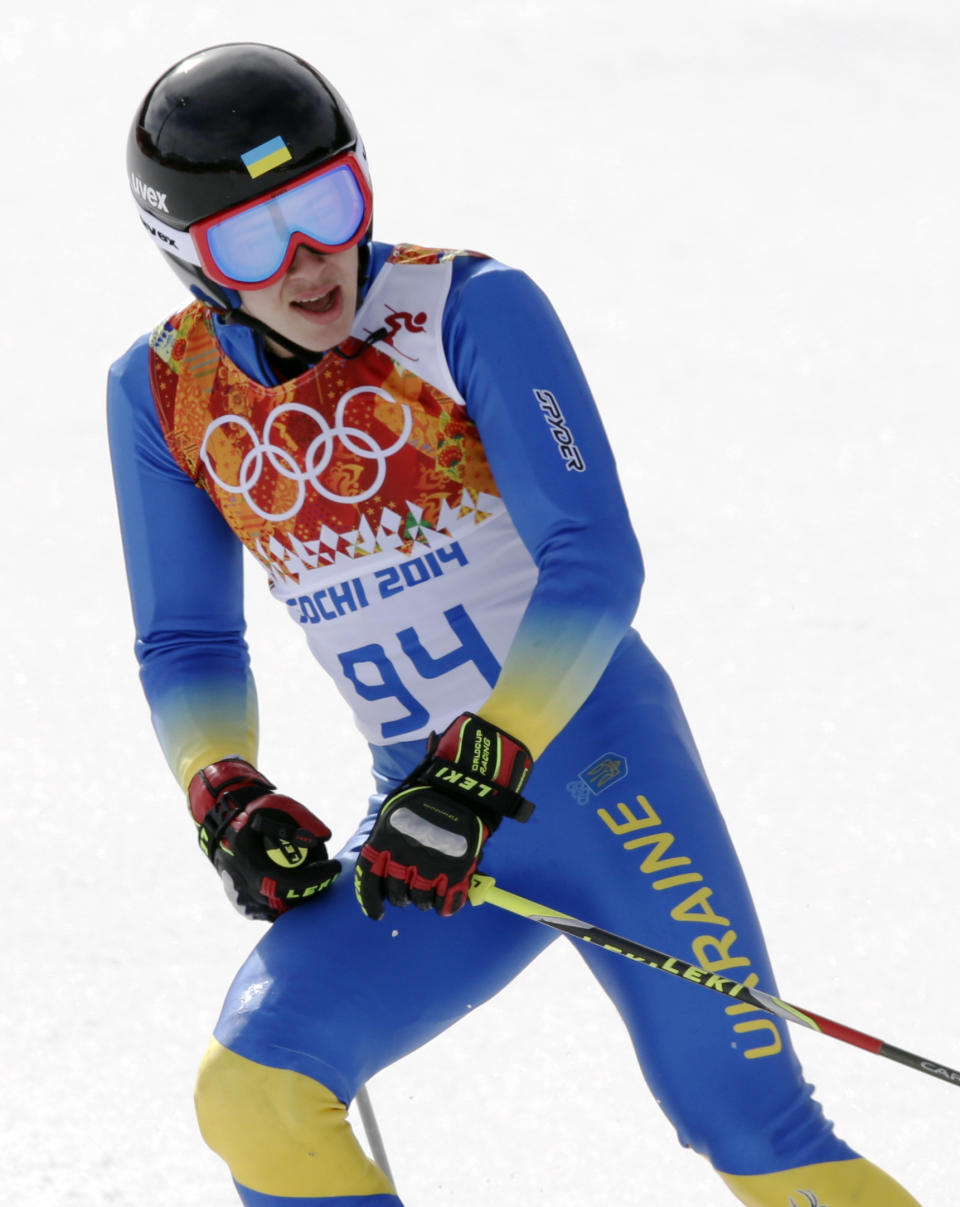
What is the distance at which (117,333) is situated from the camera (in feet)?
25.3

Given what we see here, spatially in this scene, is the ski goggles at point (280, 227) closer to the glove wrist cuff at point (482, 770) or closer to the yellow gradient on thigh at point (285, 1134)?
the glove wrist cuff at point (482, 770)

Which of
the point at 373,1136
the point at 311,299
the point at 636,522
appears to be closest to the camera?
the point at 311,299

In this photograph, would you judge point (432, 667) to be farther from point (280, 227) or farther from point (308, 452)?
point (280, 227)

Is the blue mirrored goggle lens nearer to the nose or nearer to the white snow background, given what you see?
the nose

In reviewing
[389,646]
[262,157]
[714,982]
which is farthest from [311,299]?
[714,982]

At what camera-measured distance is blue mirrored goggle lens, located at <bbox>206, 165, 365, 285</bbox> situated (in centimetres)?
222

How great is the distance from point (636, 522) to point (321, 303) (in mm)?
3472

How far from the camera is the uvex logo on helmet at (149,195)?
2297mm

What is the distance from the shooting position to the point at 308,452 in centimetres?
237

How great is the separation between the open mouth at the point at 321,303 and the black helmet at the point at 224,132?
0.10m

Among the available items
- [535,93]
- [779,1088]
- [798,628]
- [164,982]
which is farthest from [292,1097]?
[535,93]

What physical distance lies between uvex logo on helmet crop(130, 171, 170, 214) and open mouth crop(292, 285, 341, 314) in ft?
0.71

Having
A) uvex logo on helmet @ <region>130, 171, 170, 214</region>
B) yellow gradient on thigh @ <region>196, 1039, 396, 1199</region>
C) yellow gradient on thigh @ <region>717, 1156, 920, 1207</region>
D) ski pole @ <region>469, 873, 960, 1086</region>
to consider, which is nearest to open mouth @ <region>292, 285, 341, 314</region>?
uvex logo on helmet @ <region>130, 171, 170, 214</region>

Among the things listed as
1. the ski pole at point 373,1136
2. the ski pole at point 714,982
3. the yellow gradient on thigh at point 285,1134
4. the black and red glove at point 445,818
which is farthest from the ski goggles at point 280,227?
the ski pole at point 373,1136
